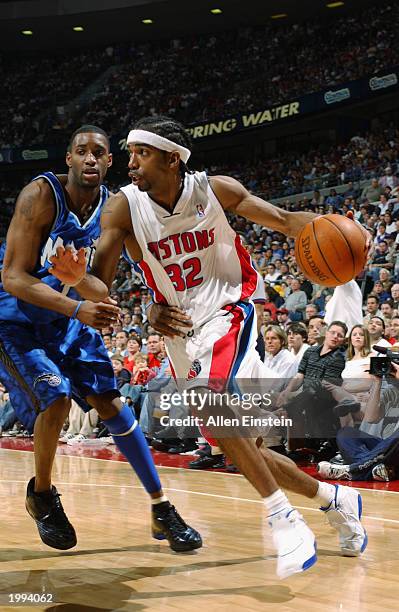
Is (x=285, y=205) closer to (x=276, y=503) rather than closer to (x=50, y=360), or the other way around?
(x=50, y=360)

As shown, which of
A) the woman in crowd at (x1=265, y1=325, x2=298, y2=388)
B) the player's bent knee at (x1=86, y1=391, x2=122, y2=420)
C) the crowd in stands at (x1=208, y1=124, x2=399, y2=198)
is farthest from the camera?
the crowd in stands at (x1=208, y1=124, x2=399, y2=198)

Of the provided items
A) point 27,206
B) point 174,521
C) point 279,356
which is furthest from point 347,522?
point 279,356

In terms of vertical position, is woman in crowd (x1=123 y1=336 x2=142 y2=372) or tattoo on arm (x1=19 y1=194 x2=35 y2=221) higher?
tattoo on arm (x1=19 y1=194 x2=35 y2=221)

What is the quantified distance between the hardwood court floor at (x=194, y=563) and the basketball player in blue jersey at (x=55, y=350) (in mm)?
173

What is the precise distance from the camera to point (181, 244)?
306 cm

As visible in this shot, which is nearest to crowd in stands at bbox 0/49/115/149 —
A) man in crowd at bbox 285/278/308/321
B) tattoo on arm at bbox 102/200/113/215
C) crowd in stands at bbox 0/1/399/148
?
crowd in stands at bbox 0/1/399/148

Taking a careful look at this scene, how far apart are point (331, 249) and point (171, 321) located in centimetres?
70

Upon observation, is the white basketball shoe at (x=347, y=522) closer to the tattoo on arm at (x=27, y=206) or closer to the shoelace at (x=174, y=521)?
the shoelace at (x=174, y=521)

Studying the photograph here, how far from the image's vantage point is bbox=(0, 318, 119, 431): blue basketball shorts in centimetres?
319

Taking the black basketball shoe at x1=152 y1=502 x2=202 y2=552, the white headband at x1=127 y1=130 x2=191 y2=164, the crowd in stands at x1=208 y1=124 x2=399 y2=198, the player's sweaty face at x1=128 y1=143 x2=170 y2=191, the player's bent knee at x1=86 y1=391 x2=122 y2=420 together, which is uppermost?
the crowd in stands at x1=208 y1=124 x2=399 y2=198

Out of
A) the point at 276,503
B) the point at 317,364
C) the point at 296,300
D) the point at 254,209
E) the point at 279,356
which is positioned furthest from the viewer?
the point at 296,300

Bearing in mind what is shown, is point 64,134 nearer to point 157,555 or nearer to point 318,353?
point 318,353

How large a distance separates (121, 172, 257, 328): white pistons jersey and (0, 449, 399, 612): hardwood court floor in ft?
3.26

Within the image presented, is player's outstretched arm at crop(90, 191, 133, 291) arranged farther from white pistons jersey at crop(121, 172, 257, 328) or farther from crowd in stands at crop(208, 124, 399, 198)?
crowd in stands at crop(208, 124, 399, 198)
